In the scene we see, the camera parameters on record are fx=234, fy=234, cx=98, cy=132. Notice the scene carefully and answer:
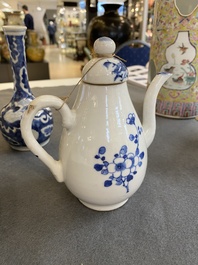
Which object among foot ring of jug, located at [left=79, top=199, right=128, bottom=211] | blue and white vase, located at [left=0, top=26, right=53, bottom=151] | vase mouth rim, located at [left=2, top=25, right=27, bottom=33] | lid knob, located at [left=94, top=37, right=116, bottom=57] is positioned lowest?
foot ring of jug, located at [left=79, top=199, right=128, bottom=211]

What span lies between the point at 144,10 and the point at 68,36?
14.8 ft

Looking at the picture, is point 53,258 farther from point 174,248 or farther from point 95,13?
point 95,13

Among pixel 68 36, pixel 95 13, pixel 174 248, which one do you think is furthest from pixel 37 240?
pixel 68 36

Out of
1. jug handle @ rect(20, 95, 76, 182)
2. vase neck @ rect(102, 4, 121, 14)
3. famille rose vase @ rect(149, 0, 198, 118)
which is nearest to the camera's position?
jug handle @ rect(20, 95, 76, 182)

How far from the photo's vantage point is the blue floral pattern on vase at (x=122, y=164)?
28cm

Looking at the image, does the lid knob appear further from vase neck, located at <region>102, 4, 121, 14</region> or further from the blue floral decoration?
vase neck, located at <region>102, 4, 121, 14</region>

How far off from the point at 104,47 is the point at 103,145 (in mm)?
115

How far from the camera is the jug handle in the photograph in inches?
10.5

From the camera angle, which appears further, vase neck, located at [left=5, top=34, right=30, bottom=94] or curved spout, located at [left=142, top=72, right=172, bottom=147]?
vase neck, located at [left=5, top=34, right=30, bottom=94]

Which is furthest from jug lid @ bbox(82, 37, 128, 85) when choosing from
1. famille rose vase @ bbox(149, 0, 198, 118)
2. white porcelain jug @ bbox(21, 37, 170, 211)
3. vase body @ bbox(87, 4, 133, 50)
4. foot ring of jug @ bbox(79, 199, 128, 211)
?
vase body @ bbox(87, 4, 133, 50)

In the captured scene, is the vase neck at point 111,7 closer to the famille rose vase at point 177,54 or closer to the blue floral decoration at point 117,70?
the famille rose vase at point 177,54

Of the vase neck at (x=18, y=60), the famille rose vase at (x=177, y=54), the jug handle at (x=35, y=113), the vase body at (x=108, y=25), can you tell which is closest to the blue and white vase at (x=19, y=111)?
the vase neck at (x=18, y=60)

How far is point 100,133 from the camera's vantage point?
11.1 inches

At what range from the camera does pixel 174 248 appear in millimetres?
272
